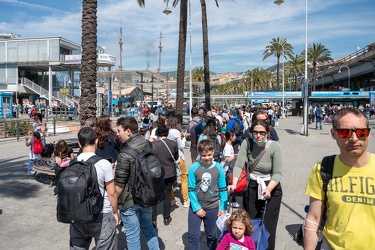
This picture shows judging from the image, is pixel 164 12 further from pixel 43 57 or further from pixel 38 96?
pixel 38 96

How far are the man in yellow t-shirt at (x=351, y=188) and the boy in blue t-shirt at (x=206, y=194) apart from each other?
1.77 metres

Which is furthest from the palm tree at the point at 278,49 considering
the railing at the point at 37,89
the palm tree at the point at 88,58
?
the palm tree at the point at 88,58

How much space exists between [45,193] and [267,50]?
5930 centimetres

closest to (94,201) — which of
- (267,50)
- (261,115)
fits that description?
(261,115)

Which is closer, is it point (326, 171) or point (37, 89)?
point (326, 171)

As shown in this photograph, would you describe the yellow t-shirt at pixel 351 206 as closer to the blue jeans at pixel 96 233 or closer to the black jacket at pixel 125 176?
the black jacket at pixel 125 176

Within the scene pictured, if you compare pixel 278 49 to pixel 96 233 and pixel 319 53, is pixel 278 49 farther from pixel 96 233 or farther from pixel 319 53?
pixel 96 233

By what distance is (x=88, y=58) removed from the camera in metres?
8.34

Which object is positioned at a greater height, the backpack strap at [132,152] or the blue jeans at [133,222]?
the backpack strap at [132,152]

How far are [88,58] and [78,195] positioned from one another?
20.2 feet

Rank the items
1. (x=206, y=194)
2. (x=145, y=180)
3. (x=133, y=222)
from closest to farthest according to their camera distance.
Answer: (x=145, y=180)
(x=133, y=222)
(x=206, y=194)

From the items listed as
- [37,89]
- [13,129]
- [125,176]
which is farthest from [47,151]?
[37,89]

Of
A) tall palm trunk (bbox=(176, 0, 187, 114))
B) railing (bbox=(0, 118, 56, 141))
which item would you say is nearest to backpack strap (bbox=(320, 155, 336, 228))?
tall palm trunk (bbox=(176, 0, 187, 114))

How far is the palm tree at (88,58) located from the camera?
832 centimetres
